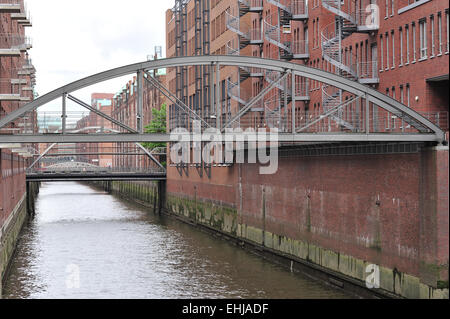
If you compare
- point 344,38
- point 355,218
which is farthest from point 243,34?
point 355,218

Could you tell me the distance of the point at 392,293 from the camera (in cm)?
1952

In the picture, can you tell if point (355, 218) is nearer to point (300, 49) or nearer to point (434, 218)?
point (434, 218)

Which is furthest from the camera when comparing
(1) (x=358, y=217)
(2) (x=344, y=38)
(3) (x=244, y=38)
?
(3) (x=244, y=38)

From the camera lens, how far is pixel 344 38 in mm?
29109

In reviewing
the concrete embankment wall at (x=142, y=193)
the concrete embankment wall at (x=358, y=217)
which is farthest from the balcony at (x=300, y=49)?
the concrete embankment wall at (x=142, y=193)

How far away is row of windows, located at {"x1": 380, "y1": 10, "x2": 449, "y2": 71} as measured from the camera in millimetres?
21906

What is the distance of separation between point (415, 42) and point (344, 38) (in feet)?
19.4

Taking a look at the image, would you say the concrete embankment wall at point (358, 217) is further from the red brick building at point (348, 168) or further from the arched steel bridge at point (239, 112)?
the arched steel bridge at point (239, 112)

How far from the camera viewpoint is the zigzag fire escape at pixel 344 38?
26.3 metres

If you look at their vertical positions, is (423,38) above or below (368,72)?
above

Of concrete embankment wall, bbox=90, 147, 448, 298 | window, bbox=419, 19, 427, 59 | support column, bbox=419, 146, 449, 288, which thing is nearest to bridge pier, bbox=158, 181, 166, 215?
concrete embankment wall, bbox=90, 147, 448, 298
